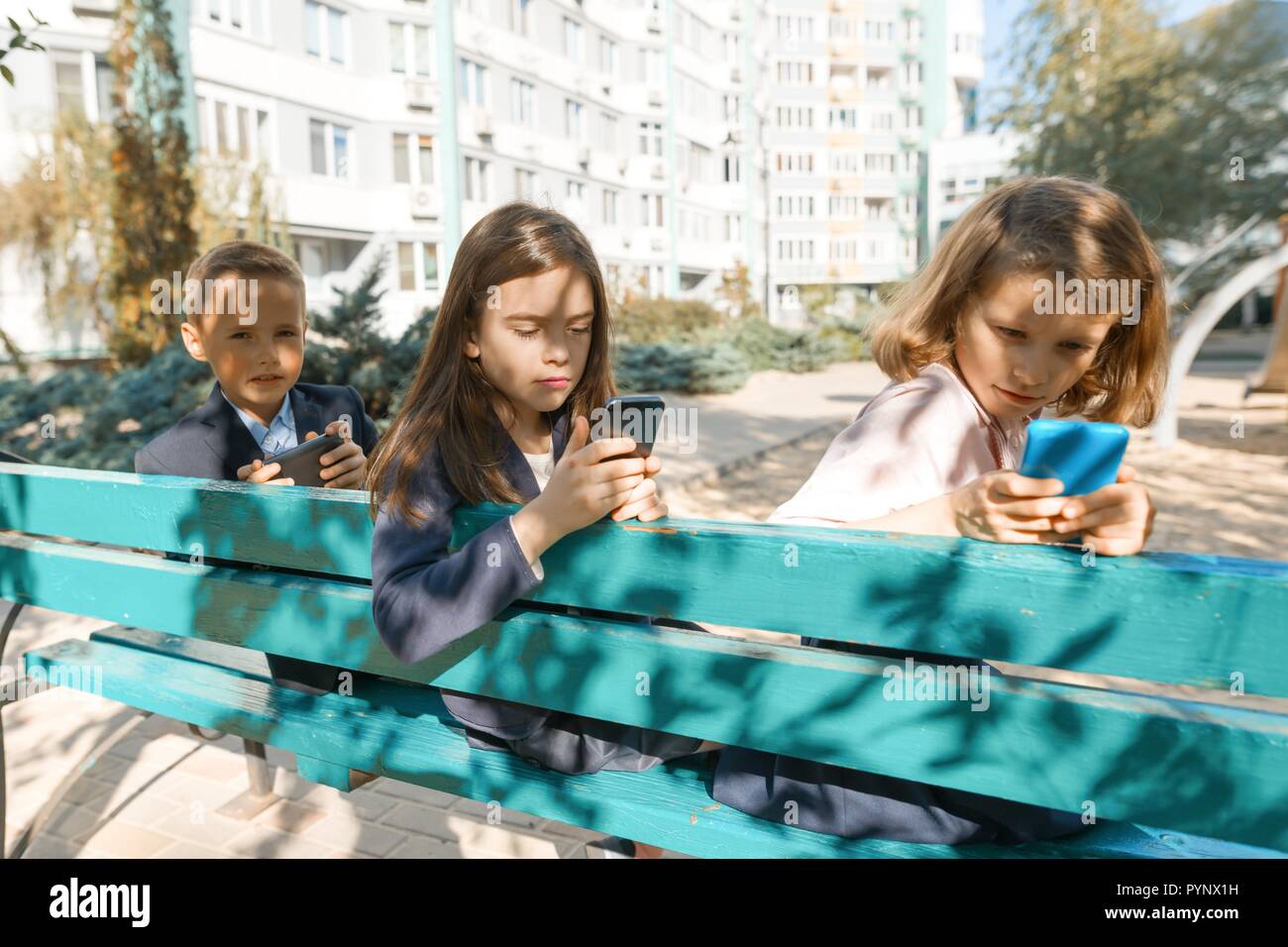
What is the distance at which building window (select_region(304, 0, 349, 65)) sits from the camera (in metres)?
24.0

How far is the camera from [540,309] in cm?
183

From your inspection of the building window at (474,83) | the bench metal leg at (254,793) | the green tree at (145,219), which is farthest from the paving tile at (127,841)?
the building window at (474,83)

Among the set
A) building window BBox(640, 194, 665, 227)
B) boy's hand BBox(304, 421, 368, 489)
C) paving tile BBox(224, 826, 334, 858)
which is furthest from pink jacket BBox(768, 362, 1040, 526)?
building window BBox(640, 194, 665, 227)

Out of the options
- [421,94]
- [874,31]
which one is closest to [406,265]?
[421,94]

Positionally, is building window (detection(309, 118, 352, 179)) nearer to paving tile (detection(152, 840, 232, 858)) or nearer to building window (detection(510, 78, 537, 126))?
building window (detection(510, 78, 537, 126))

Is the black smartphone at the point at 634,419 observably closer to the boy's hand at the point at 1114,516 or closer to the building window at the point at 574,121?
the boy's hand at the point at 1114,516

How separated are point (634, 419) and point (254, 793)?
8.10 feet

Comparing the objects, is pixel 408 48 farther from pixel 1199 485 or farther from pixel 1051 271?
pixel 1051 271

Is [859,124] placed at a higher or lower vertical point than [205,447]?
higher

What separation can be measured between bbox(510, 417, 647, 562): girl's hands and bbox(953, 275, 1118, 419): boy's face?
700 millimetres

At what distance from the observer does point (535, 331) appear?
6.04ft

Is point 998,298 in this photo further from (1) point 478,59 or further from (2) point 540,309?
(1) point 478,59
